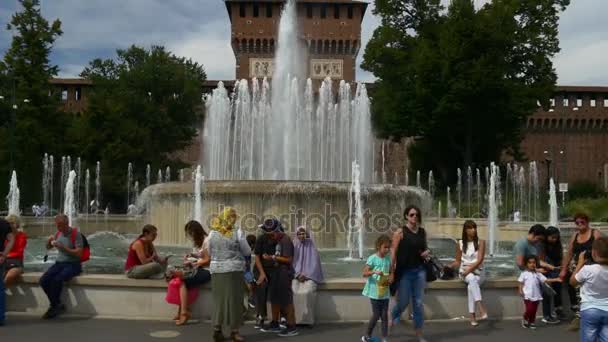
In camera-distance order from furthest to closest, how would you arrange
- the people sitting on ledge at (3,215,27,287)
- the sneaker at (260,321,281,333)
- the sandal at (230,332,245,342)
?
the people sitting on ledge at (3,215,27,287), the sneaker at (260,321,281,333), the sandal at (230,332,245,342)

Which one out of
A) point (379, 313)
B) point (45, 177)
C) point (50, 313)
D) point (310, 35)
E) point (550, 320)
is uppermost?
point (310, 35)

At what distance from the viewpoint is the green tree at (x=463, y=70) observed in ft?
108

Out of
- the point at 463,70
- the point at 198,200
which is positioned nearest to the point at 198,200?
the point at 198,200

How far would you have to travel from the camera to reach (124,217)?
74.8 ft

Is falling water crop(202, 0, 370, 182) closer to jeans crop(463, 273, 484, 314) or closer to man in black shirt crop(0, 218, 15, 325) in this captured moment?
man in black shirt crop(0, 218, 15, 325)

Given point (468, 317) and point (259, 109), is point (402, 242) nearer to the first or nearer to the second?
point (468, 317)

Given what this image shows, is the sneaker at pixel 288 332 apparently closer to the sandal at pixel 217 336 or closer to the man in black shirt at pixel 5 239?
the sandal at pixel 217 336

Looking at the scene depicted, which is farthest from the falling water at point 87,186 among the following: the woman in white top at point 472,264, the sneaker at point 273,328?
the woman in white top at point 472,264

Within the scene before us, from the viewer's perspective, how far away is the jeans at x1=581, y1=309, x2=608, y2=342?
4.59 metres

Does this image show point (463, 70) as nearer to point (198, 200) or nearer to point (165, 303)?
point (198, 200)

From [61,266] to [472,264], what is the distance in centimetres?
432

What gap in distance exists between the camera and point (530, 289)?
21.8 feet

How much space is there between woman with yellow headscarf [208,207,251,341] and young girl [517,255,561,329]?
2975 mm

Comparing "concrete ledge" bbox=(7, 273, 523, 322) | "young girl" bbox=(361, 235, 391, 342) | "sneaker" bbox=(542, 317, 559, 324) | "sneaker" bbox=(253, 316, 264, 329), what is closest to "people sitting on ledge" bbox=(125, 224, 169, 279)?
"concrete ledge" bbox=(7, 273, 523, 322)
